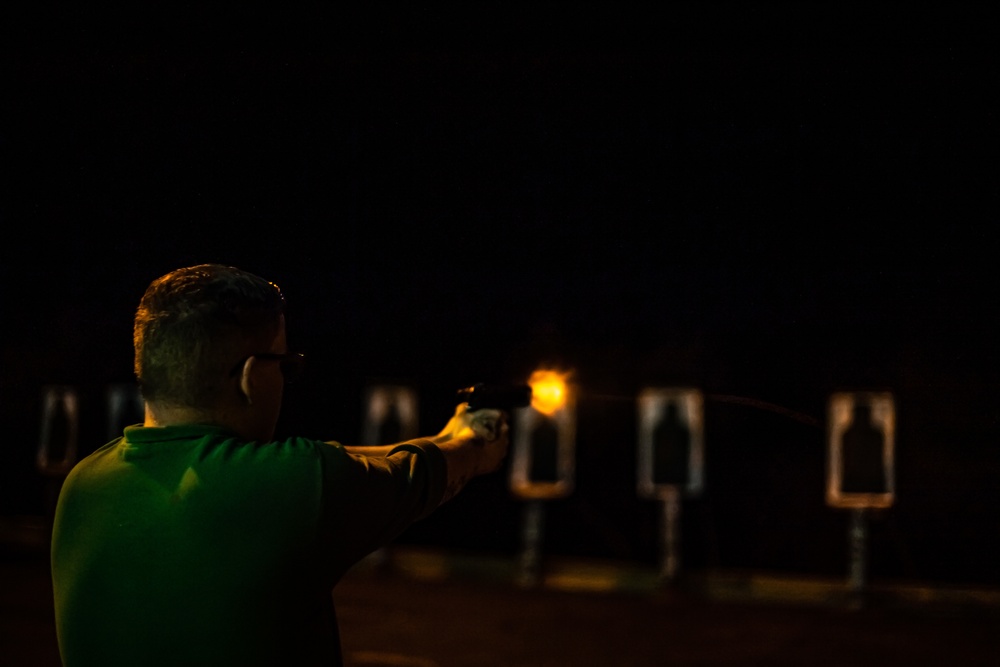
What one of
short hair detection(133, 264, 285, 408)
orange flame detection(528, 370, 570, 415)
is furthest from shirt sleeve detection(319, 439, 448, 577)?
orange flame detection(528, 370, 570, 415)

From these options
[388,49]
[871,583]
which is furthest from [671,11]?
[871,583]

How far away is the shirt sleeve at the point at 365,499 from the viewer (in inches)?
50.0

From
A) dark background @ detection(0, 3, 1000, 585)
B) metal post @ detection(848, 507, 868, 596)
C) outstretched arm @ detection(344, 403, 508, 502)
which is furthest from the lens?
metal post @ detection(848, 507, 868, 596)

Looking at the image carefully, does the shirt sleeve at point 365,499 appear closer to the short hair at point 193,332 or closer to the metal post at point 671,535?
the short hair at point 193,332

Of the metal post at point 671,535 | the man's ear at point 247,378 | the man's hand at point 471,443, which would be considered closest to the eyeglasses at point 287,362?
the man's ear at point 247,378

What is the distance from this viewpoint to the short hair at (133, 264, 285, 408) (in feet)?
4.44

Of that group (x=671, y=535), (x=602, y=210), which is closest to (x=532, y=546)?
(x=671, y=535)

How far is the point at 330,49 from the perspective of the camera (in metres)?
5.65

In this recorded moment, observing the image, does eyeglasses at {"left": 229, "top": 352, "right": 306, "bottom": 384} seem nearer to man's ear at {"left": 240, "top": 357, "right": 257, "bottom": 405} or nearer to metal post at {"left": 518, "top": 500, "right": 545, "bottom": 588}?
man's ear at {"left": 240, "top": 357, "right": 257, "bottom": 405}

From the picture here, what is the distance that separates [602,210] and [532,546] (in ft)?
8.39

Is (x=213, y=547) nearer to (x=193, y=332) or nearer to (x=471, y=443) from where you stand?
(x=193, y=332)

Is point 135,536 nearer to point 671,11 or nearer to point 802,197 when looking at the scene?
point 671,11

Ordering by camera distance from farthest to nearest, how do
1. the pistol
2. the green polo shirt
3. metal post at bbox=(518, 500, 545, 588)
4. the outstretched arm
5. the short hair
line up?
1. metal post at bbox=(518, 500, 545, 588)
2. the pistol
3. the outstretched arm
4. the short hair
5. the green polo shirt

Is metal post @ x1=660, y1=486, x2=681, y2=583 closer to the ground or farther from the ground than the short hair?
closer to the ground
